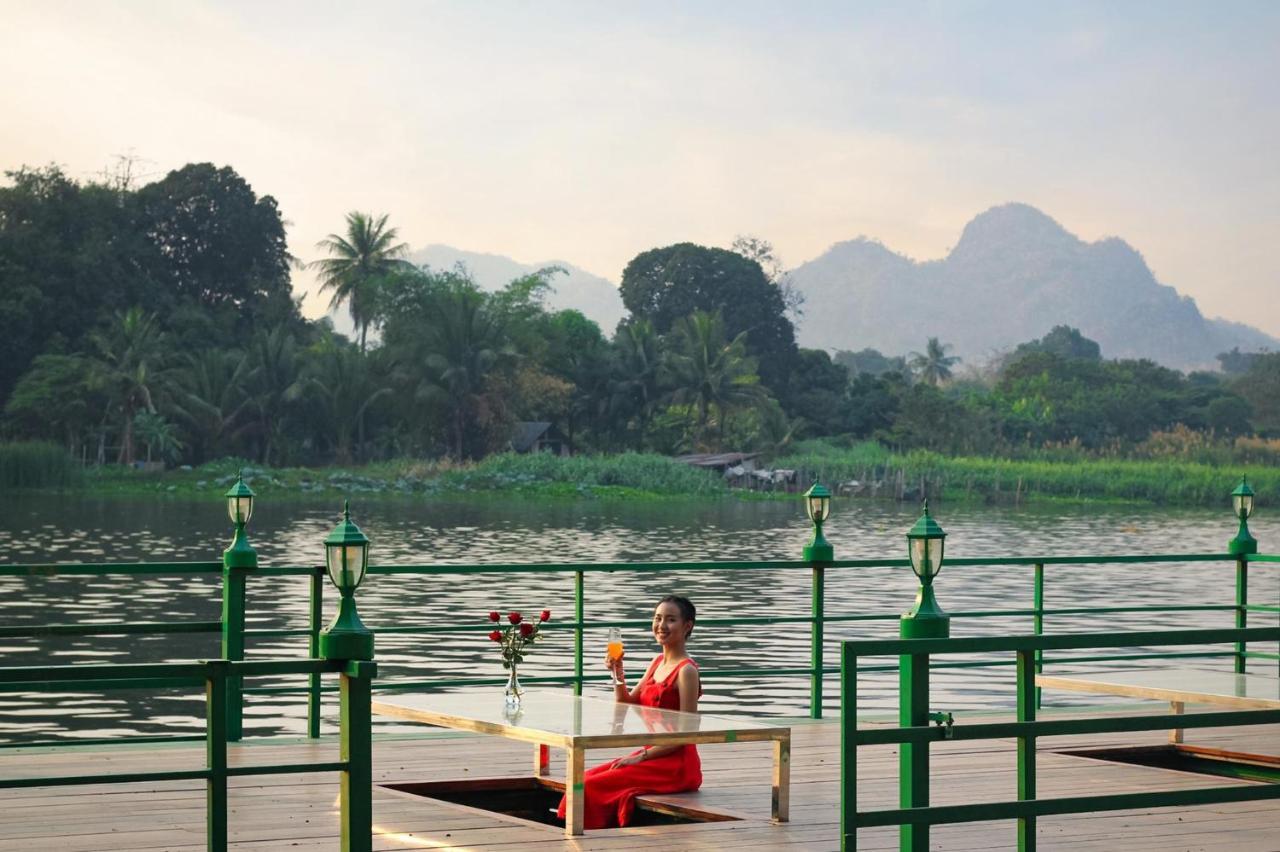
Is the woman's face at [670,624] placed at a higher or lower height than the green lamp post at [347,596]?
lower

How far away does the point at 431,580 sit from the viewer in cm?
3497

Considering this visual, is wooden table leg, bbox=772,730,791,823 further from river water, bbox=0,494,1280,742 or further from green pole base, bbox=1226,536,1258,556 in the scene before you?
river water, bbox=0,494,1280,742

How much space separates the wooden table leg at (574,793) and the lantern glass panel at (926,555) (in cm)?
144

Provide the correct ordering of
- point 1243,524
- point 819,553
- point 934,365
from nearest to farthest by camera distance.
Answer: point 819,553 < point 1243,524 < point 934,365

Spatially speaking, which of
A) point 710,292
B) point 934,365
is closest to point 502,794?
point 710,292

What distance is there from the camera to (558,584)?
114 feet

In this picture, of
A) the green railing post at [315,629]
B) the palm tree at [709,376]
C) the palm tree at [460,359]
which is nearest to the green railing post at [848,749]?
the green railing post at [315,629]

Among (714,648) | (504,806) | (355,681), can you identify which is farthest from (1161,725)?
(714,648)

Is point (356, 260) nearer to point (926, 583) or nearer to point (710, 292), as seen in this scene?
point (710, 292)

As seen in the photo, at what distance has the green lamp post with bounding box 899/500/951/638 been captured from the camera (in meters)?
5.44

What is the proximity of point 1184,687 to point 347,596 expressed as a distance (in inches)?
190

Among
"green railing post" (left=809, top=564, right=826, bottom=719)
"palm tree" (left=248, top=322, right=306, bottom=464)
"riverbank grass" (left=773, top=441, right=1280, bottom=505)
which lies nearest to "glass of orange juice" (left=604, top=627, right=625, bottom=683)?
"green railing post" (left=809, top=564, right=826, bottom=719)

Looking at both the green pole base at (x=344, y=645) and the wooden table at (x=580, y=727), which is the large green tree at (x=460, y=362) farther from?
the green pole base at (x=344, y=645)

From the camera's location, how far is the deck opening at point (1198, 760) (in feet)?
28.8
